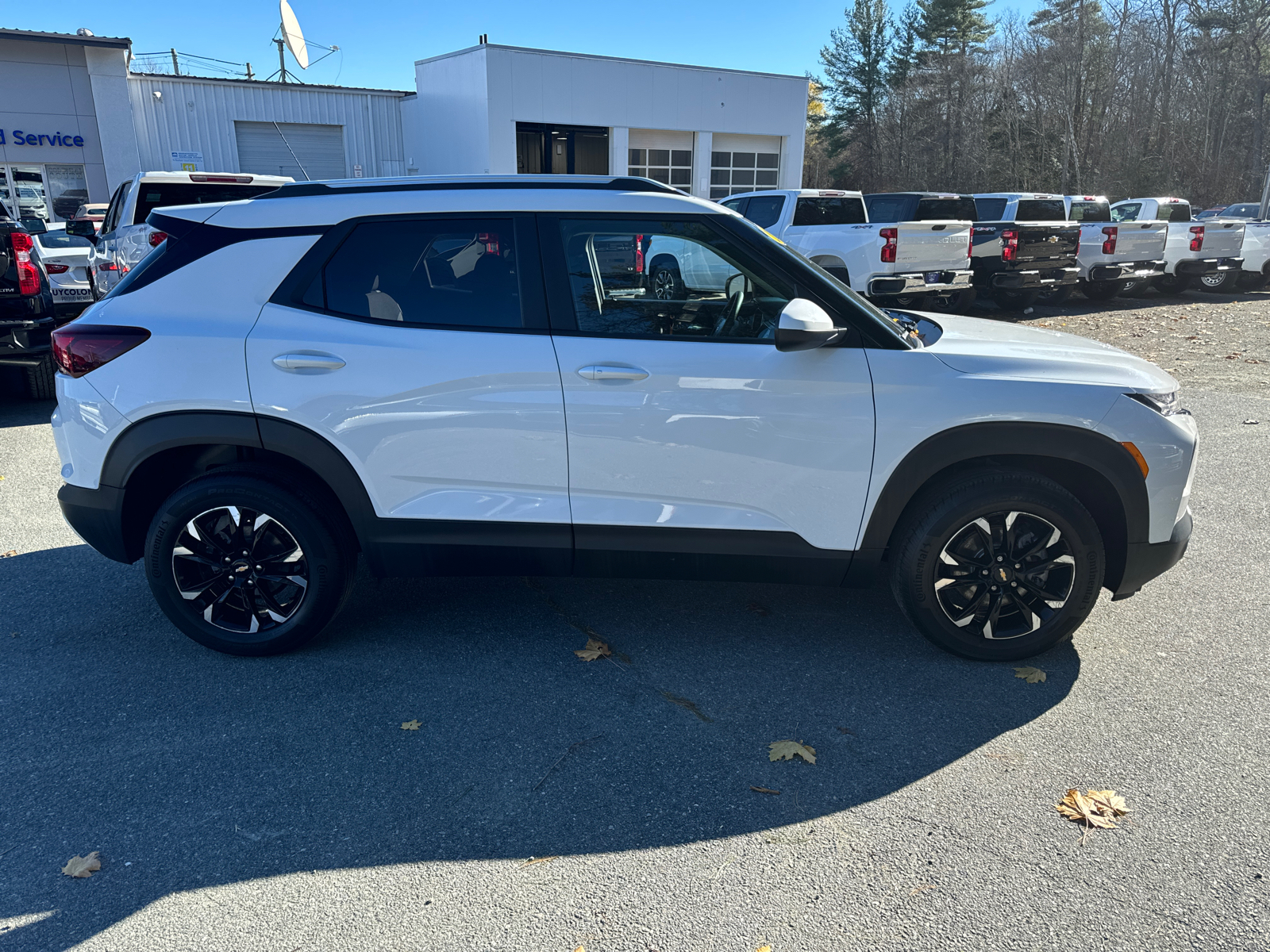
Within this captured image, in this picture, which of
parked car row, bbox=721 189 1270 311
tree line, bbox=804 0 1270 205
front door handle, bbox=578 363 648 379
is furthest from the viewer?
tree line, bbox=804 0 1270 205

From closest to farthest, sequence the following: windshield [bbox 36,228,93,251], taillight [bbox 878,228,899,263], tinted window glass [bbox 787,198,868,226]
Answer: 1. taillight [bbox 878,228,899,263]
2. tinted window glass [bbox 787,198,868,226]
3. windshield [bbox 36,228,93,251]

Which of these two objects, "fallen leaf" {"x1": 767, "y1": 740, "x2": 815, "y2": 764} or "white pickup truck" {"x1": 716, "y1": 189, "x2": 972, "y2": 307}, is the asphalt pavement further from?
"white pickup truck" {"x1": 716, "y1": 189, "x2": 972, "y2": 307}

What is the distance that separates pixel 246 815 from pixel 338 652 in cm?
110

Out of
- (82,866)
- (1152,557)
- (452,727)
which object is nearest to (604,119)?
(1152,557)

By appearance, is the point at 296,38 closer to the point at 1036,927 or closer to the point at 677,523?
the point at 677,523

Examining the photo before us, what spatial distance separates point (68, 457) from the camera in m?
3.79

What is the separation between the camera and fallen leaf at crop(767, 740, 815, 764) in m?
3.14

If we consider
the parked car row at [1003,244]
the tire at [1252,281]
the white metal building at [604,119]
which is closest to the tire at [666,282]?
the parked car row at [1003,244]

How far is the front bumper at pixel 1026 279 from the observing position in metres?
15.2

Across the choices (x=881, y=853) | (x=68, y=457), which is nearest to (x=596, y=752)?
(x=881, y=853)

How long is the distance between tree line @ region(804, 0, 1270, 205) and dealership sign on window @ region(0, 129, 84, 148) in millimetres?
38964

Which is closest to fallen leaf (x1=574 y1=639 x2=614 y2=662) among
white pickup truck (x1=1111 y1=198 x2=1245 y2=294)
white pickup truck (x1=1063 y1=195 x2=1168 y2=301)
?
white pickup truck (x1=1063 y1=195 x2=1168 y2=301)

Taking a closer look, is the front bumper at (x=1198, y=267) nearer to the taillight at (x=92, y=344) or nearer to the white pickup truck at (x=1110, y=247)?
the white pickup truck at (x=1110, y=247)

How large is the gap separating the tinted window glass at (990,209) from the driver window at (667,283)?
1385 cm
